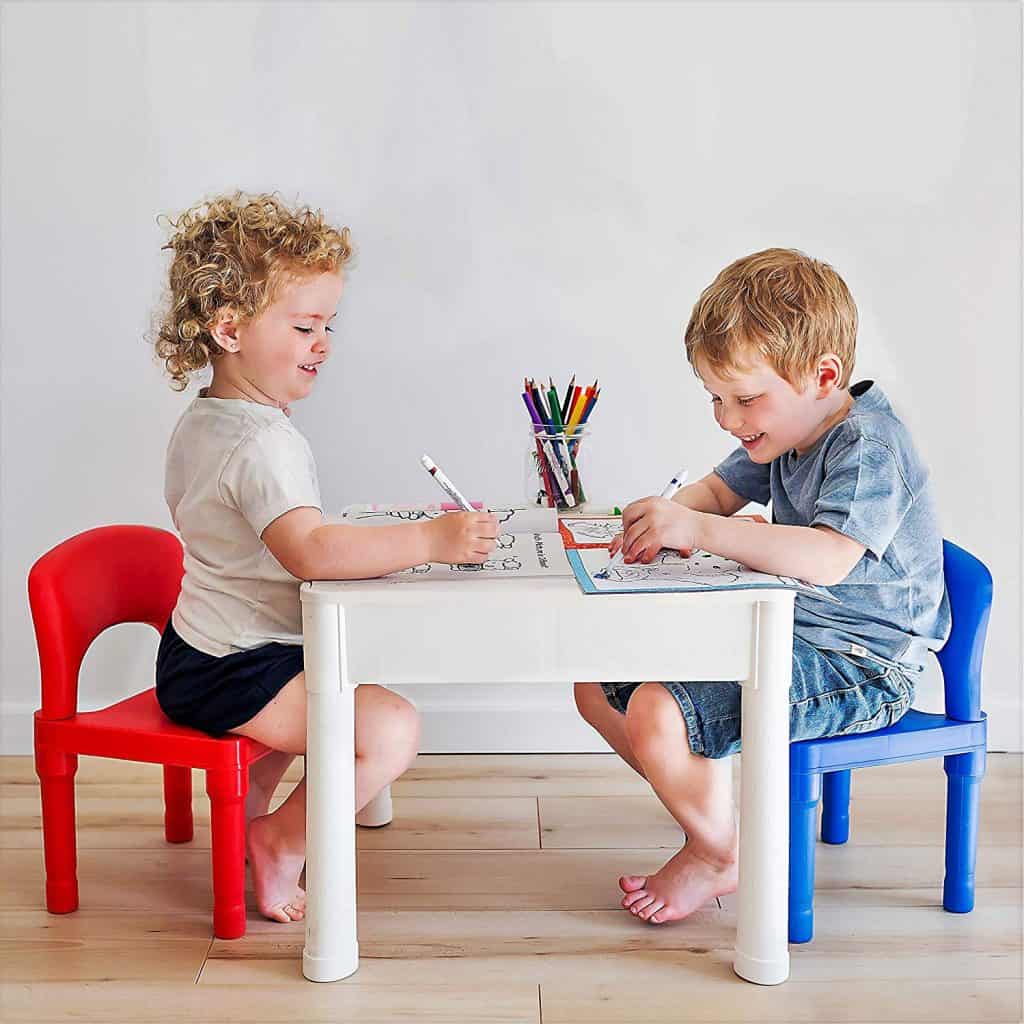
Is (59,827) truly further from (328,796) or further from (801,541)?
(801,541)

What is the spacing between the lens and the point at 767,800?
4.66 ft

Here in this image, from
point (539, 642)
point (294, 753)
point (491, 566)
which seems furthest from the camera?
point (294, 753)

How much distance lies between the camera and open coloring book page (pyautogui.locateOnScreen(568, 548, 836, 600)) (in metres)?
1.38

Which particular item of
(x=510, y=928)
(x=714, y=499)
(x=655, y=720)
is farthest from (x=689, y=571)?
(x=510, y=928)

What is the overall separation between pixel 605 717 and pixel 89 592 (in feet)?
2.21

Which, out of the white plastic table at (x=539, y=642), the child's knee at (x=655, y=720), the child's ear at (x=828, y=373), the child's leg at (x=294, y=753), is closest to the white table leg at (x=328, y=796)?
the white plastic table at (x=539, y=642)

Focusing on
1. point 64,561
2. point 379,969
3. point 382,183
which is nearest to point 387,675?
point 379,969

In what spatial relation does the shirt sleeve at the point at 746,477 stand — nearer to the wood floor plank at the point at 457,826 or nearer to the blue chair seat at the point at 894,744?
the blue chair seat at the point at 894,744

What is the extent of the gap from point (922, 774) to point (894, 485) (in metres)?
0.82

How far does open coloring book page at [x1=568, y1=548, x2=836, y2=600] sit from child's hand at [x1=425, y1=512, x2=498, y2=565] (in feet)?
0.35

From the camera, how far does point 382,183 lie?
213 cm

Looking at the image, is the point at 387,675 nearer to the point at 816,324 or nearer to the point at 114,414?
the point at 816,324

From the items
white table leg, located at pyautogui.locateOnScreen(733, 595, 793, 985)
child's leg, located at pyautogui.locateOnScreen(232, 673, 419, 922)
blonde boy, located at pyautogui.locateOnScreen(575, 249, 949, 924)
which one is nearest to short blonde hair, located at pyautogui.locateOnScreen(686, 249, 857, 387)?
blonde boy, located at pyautogui.locateOnScreen(575, 249, 949, 924)

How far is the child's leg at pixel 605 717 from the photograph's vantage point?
1.72 meters
